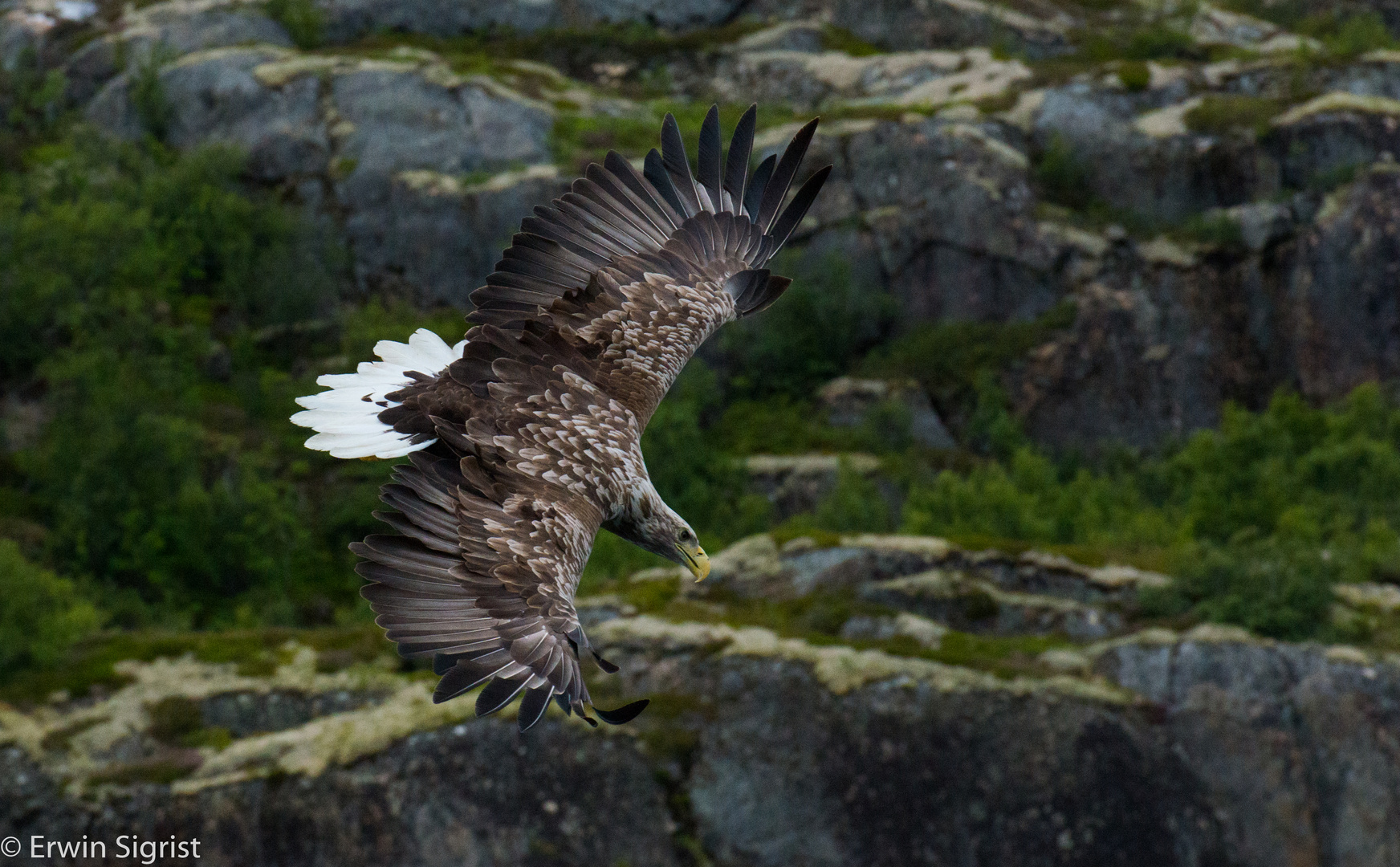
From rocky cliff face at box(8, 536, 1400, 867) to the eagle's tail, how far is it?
13580 millimetres

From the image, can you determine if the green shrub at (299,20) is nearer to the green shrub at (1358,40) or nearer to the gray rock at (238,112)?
the gray rock at (238,112)

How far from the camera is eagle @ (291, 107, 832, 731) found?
322 inches

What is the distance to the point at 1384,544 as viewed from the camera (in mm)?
30969

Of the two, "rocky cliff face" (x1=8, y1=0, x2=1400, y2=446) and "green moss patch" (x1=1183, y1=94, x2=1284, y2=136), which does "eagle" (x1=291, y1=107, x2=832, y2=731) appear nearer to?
"rocky cliff face" (x1=8, y1=0, x2=1400, y2=446)

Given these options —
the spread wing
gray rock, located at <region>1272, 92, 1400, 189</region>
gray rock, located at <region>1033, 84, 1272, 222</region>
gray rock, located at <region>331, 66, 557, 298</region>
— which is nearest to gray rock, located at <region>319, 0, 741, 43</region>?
gray rock, located at <region>331, 66, 557, 298</region>

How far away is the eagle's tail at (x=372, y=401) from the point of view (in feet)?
30.4

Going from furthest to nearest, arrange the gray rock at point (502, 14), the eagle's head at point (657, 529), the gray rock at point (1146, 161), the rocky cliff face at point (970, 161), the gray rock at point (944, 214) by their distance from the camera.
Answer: the gray rock at point (502, 14)
the gray rock at point (1146, 161)
the gray rock at point (944, 214)
the rocky cliff face at point (970, 161)
the eagle's head at point (657, 529)

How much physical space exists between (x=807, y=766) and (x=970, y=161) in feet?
92.8

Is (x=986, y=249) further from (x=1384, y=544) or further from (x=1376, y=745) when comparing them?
(x=1376, y=745)

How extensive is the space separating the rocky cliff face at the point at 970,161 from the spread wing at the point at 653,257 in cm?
3666

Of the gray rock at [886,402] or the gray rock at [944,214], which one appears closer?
the gray rock at [886,402]

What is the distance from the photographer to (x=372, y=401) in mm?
9688

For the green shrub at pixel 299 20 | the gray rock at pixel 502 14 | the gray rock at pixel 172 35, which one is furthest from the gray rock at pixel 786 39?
the gray rock at pixel 172 35

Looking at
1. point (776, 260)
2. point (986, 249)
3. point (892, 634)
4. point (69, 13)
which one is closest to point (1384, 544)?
point (892, 634)
